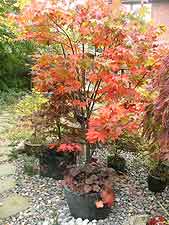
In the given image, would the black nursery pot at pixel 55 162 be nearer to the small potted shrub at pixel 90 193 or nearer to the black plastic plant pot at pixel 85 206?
the small potted shrub at pixel 90 193

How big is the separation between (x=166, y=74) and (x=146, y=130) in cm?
62

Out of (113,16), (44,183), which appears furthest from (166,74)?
(44,183)

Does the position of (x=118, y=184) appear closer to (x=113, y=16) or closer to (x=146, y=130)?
(x=146, y=130)

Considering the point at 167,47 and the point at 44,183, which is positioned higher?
the point at 167,47

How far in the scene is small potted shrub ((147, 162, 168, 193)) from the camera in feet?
13.0

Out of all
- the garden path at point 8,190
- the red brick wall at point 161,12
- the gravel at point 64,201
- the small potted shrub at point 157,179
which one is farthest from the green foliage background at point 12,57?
the red brick wall at point 161,12

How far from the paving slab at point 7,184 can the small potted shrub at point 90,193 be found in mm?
797

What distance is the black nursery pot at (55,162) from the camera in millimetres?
4145

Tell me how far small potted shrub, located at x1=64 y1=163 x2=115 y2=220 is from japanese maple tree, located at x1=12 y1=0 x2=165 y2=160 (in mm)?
292

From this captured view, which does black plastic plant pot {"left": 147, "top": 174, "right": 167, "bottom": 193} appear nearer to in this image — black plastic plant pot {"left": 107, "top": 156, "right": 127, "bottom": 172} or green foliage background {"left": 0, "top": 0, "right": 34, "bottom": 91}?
black plastic plant pot {"left": 107, "top": 156, "right": 127, "bottom": 172}

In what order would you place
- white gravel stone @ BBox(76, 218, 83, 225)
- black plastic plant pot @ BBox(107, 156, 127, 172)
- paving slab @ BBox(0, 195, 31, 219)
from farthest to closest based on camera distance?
black plastic plant pot @ BBox(107, 156, 127, 172) < paving slab @ BBox(0, 195, 31, 219) < white gravel stone @ BBox(76, 218, 83, 225)

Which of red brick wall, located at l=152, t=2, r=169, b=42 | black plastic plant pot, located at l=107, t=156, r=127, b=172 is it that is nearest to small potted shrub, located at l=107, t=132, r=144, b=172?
black plastic plant pot, located at l=107, t=156, r=127, b=172

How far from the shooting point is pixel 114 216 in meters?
3.51

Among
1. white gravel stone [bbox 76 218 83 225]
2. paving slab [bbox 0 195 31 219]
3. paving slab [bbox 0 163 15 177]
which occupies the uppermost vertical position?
white gravel stone [bbox 76 218 83 225]
